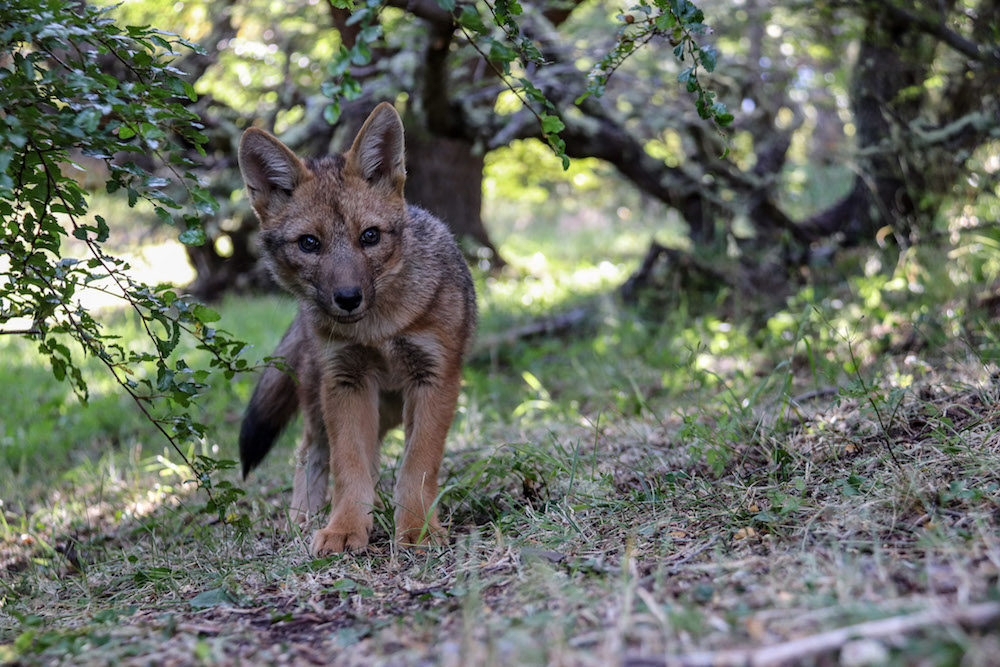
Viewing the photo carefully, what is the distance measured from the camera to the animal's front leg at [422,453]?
139 inches

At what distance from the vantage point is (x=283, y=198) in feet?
12.8

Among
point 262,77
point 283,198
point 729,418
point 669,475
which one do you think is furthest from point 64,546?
point 262,77

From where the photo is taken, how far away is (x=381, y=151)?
3.86 m

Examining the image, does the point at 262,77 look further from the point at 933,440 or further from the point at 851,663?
the point at 851,663

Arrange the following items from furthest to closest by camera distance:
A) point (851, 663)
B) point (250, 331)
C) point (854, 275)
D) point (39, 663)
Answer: point (250, 331), point (854, 275), point (39, 663), point (851, 663)

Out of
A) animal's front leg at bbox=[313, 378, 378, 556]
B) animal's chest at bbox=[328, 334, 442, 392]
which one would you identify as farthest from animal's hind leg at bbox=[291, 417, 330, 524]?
animal's chest at bbox=[328, 334, 442, 392]

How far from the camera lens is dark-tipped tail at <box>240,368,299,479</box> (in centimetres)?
417

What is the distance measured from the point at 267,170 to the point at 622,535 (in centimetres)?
226

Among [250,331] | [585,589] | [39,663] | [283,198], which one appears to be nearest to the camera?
[39,663]

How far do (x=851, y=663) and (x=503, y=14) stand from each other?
7.17 ft

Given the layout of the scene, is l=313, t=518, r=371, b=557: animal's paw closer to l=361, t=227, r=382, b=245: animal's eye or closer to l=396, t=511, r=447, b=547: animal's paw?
l=396, t=511, r=447, b=547: animal's paw

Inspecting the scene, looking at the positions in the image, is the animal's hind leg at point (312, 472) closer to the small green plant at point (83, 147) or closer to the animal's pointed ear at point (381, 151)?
the small green plant at point (83, 147)

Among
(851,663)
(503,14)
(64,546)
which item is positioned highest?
(503,14)

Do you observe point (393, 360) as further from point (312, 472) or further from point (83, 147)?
point (83, 147)
